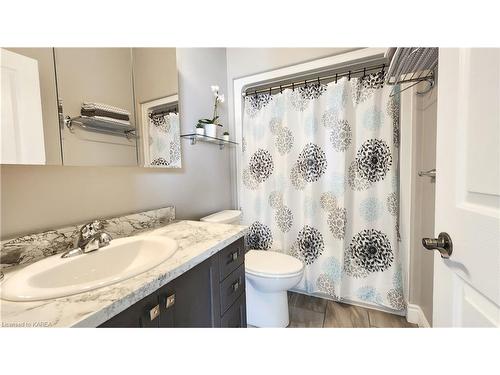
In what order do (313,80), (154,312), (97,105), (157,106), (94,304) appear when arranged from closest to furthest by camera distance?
1. (94,304)
2. (154,312)
3. (97,105)
4. (157,106)
5. (313,80)

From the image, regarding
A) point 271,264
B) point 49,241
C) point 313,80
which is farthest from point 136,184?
point 313,80

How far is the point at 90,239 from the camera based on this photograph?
772 millimetres

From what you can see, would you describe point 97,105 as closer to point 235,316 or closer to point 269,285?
point 235,316

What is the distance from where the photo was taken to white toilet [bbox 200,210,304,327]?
130 centimetres

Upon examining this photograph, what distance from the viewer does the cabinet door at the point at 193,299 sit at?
24.2 inches

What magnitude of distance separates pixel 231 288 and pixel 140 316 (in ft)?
1.67

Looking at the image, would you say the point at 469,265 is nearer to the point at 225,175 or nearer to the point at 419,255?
the point at 419,255

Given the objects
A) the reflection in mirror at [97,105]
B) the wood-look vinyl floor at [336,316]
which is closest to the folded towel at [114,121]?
the reflection in mirror at [97,105]

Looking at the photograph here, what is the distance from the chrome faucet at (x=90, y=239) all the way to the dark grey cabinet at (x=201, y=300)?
0.38 metres

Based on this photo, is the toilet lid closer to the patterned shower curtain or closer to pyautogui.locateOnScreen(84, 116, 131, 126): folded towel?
the patterned shower curtain

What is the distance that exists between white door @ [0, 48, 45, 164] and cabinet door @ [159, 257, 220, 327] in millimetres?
676

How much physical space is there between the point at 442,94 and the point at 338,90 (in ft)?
3.61
